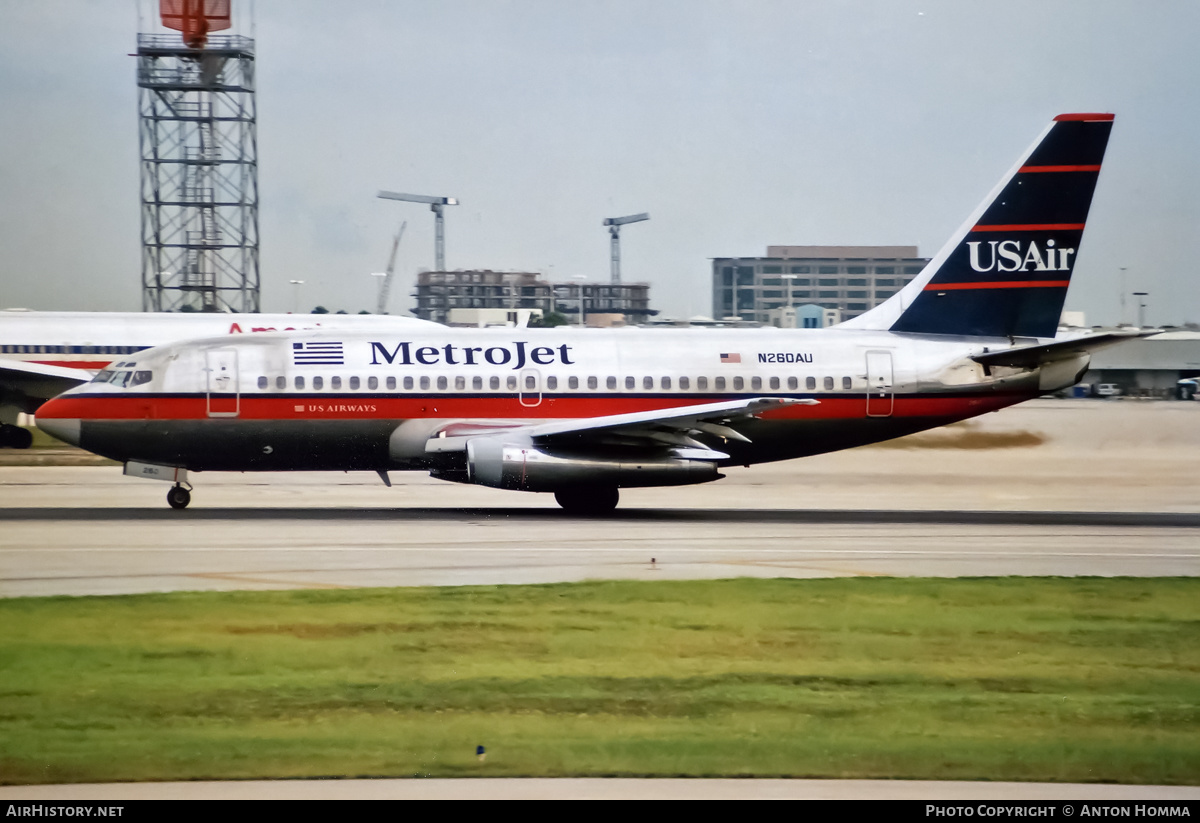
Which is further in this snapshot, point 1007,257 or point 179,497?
point 1007,257

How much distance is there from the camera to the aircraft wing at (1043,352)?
26578mm

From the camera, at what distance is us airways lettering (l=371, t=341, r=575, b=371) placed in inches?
1055

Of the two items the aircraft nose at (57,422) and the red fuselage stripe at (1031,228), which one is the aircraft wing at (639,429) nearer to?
the red fuselage stripe at (1031,228)

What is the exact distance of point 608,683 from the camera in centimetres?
1191

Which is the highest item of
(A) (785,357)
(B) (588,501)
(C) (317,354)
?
(C) (317,354)

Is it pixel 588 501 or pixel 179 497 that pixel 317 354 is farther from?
pixel 588 501

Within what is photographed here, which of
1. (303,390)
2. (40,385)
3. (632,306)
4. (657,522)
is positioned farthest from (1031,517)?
(632,306)

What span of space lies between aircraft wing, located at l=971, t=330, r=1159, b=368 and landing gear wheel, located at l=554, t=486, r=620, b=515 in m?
8.09

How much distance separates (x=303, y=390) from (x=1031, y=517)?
579 inches

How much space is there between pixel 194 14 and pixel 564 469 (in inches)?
1433

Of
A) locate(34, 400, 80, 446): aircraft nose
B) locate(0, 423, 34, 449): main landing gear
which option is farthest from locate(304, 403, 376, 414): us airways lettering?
locate(0, 423, 34, 449): main landing gear

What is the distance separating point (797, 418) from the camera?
90.6 feet

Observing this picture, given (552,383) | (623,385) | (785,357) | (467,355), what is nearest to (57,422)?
(467,355)

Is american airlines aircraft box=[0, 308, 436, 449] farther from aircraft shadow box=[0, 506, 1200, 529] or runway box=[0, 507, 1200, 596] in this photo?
runway box=[0, 507, 1200, 596]
